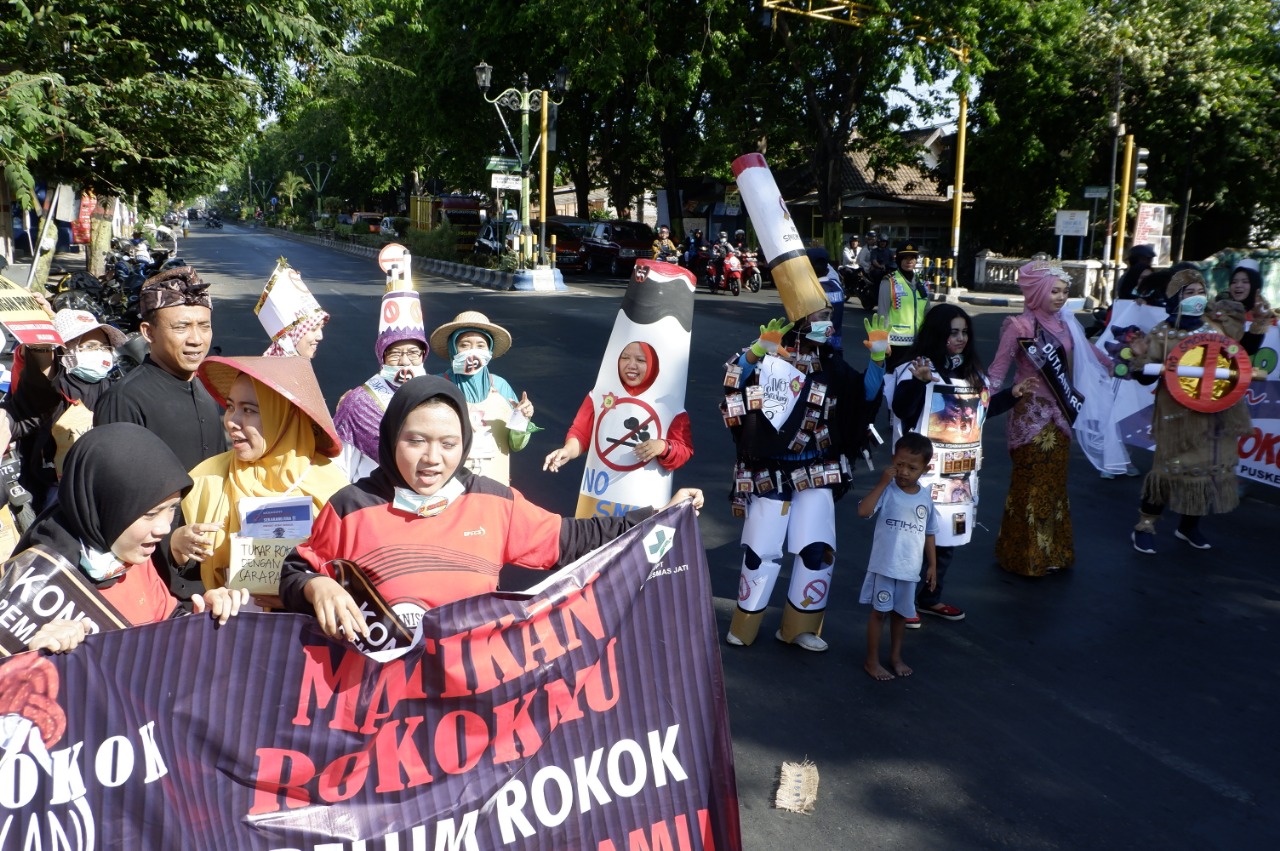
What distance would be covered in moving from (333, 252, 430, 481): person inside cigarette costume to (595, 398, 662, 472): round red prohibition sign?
89 cm

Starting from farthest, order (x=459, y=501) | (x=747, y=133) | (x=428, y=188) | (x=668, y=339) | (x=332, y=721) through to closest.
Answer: (x=428, y=188)
(x=747, y=133)
(x=668, y=339)
(x=459, y=501)
(x=332, y=721)

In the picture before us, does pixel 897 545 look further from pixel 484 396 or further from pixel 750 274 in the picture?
pixel 750 274

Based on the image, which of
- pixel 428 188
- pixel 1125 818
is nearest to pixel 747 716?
pixel 1125 818

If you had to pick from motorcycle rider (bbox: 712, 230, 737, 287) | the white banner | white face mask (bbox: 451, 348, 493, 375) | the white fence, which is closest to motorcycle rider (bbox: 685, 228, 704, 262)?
motorcycle rider (bbox: 712, 230, 737, 287)

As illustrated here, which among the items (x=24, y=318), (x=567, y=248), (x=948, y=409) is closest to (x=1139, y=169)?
(x=567, y=248)

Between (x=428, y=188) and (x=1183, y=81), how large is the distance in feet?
148

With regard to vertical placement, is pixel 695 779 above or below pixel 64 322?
below

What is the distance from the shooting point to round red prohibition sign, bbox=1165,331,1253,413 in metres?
5.99

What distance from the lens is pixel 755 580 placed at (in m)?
4.82

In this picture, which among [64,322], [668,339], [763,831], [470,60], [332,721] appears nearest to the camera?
[332,721]

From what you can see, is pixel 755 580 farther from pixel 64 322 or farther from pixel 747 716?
pixel 64 322

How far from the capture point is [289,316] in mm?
5133

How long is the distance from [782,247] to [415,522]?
2486mm

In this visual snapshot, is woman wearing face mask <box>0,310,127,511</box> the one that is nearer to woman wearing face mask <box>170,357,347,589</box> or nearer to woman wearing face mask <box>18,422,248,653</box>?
woman wearing face mask <box>170,357,347,589</box>
